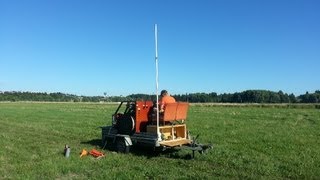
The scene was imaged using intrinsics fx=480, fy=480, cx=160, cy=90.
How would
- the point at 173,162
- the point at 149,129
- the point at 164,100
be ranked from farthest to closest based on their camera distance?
1. the point at 164,100
2. the point at 149,129
3. the point at 173,162

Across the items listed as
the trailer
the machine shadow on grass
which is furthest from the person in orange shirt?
the machine shadow on grass

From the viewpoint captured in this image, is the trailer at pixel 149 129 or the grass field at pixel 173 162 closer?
the grass field at pixel 173 162

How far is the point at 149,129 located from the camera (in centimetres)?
1559

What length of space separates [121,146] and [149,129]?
134cm

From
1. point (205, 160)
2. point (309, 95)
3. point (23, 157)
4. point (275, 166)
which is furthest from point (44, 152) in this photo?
point (309, 95)

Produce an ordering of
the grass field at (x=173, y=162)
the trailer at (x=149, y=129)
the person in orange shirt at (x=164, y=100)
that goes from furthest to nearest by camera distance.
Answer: the person in orange shirt at (x=164, y=100) < the trailer at (x=149, y=129) < the grass field at (x=173, y=162)

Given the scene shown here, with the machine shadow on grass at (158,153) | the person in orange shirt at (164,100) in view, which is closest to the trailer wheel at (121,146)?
the machine shadow on grass at (158,153)

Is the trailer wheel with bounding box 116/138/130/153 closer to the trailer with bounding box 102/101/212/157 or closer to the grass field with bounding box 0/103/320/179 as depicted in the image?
the trailer with bounding box 102/101/212/157

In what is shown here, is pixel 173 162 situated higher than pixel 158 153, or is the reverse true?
pixel 158 153

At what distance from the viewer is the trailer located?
1517cm

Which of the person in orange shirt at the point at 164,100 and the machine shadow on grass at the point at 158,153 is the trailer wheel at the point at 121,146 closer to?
the machine shadow on grass at the point at 158,153

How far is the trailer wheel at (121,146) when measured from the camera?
52.5 feet

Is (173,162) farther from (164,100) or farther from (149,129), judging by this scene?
(164,100)

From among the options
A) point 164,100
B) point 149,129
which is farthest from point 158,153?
point 164,100
